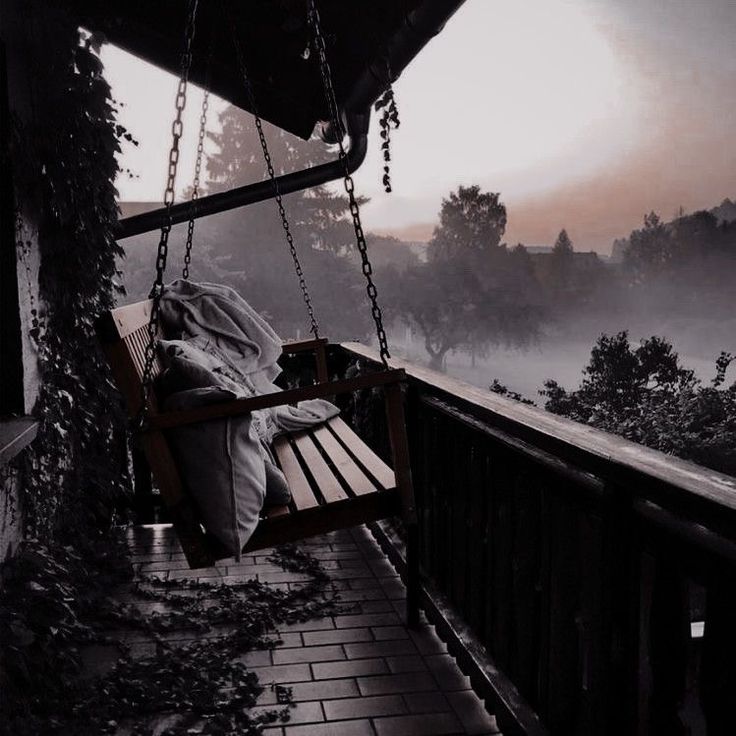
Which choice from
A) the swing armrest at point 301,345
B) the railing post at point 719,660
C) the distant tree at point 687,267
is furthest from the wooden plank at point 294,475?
the distant tree at point 687,267

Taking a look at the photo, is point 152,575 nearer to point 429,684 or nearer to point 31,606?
point 31,606

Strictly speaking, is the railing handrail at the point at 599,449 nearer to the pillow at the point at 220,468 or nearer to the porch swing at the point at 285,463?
the porch swing at the point at 285,463

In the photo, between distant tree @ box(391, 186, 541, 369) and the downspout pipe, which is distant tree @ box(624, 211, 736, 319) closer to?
distant tree @ box(391, 186, 541, 369)

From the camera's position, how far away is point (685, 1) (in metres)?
38.9

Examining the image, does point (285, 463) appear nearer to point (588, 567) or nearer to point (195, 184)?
point (588, 567)

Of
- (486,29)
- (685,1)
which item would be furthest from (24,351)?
(685,1)

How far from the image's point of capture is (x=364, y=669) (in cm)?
234

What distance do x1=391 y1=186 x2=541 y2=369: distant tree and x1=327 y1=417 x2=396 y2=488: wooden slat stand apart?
32958 mm

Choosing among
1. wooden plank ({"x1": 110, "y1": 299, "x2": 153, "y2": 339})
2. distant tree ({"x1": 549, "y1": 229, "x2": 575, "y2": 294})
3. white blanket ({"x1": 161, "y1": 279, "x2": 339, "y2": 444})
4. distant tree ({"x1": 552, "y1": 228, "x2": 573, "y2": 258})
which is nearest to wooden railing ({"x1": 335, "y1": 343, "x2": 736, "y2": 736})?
white blanket ({"x1": 161, "y1": 279, "x2": 339, "y2": 444})

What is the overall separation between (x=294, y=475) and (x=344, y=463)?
0.17 meters

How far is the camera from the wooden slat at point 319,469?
2.03m

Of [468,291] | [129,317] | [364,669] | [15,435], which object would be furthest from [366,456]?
[468,291]

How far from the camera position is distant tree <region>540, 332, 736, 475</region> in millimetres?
16469

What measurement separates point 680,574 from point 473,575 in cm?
106
